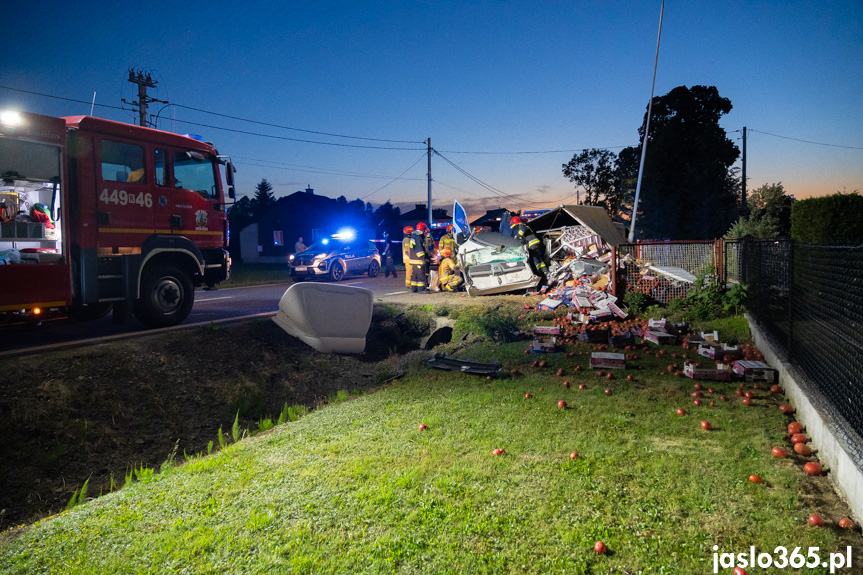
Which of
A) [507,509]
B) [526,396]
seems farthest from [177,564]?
[526,396]

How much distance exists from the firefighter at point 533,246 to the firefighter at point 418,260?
334cm

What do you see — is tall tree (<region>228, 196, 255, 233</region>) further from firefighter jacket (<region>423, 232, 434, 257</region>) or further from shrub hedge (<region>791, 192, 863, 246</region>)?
shrub hedge (<region>791, 192, 863, 246</region>)

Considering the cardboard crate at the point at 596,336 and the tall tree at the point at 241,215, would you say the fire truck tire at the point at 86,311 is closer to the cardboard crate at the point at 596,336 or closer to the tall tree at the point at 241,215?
the cardboard crate at the point at 596,336

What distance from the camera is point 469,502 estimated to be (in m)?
3.41

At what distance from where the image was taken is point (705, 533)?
2984 mm

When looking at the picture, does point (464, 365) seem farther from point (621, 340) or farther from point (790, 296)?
point (790, 296)

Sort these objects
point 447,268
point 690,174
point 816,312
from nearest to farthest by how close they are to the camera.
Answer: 1. point 816,312
2. point 447,268
3. point 690,174

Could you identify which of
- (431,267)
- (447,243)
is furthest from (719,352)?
(431,267)

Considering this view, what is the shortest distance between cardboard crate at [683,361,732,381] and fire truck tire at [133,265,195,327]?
8.61 metres

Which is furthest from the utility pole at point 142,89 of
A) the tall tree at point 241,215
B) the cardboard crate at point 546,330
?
the tall tree at point 241,215

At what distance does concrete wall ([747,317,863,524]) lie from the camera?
124 inches

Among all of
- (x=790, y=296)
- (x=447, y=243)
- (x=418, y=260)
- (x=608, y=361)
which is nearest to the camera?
(x=790, y=296)

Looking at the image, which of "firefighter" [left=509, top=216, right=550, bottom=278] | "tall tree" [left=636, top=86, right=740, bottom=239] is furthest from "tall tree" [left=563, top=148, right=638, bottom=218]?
"firefighter" [left=509, top=216, right=550, bottom=278]

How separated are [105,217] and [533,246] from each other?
9.83 meters
